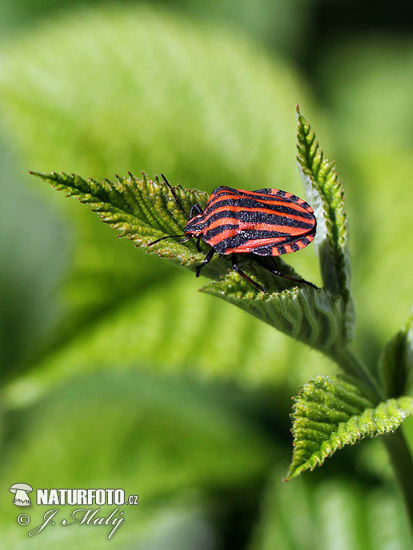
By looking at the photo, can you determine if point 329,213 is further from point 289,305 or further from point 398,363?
point 398,363

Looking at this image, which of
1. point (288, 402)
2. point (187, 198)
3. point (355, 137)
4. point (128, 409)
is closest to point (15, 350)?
point (128, 409)

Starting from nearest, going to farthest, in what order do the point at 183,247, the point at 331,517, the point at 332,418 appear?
the point at 332,418 → the point at 183,247 → the point at 331,517

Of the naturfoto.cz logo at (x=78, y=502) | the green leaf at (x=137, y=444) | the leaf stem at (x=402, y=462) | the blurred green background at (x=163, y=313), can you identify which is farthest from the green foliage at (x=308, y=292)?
the naturfoto.cz logo at (x=78, y=502)

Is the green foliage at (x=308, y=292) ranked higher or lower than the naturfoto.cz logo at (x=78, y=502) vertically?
higher

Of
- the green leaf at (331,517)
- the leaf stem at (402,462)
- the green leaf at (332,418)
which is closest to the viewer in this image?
the green leaf at (332,418)

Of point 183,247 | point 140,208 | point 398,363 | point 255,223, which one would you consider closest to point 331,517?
point 398,363

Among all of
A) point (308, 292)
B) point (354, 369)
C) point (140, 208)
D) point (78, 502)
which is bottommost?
point (78, 502)

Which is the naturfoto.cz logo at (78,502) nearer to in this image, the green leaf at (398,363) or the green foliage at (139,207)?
the green leaf at (398,363)

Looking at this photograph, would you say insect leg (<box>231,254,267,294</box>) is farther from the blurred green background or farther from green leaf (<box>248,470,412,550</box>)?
green leaf (<box>248,470,412,550</box>)
